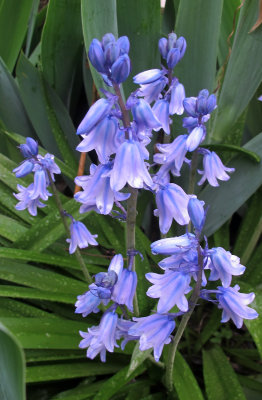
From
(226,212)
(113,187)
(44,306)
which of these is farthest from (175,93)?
(44,306)

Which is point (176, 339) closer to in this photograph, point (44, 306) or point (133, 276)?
point (133, 276)

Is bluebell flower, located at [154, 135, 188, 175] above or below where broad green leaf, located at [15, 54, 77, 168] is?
above

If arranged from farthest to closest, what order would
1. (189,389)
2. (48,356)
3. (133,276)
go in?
1. (48,356)
2. (189,389)
3. (133,276)

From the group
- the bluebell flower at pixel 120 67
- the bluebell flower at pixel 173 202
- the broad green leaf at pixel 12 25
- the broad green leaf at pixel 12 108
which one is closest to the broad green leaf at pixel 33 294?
the bluebell flower at pixel 173 202

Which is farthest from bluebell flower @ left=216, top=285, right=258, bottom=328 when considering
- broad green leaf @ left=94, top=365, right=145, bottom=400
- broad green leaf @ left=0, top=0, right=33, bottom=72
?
broad green leaf @ left=0, top=0, right=33, bottom=72

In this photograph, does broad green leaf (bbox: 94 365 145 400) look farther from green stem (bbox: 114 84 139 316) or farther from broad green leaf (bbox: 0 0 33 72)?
broad green leaf (bbox: 0 0 33 72)
